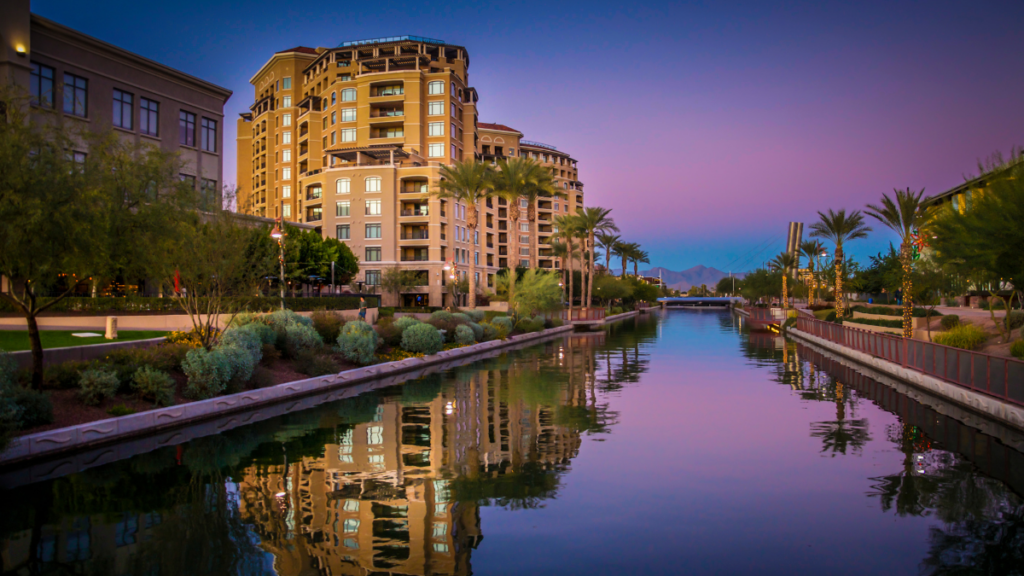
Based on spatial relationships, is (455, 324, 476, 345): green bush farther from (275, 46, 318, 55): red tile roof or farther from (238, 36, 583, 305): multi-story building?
(275, 46, 318, 55): red tile roof

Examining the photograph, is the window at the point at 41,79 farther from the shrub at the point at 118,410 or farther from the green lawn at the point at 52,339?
the shrub at the point at 118,410

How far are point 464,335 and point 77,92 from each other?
24.3 meters

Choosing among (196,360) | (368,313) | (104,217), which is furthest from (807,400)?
(368,313)

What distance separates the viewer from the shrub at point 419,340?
91.2 feet

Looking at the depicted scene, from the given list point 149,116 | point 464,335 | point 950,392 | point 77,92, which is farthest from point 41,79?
point 950,392

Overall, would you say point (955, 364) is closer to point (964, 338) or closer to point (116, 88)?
point (964, 338)

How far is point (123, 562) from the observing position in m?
6.88

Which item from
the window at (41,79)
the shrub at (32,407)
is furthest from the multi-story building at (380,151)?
the shrub at (32,407)

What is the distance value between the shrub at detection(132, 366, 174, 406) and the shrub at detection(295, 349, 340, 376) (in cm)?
594

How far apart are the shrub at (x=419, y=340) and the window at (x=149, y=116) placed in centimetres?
2317

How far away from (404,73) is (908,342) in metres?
68.0

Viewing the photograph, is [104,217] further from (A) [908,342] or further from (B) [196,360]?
(A) [908,342]

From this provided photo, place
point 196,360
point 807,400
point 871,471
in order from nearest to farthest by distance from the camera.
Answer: point 871,471 → point 196,360 → point 807,400

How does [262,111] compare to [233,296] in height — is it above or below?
above
